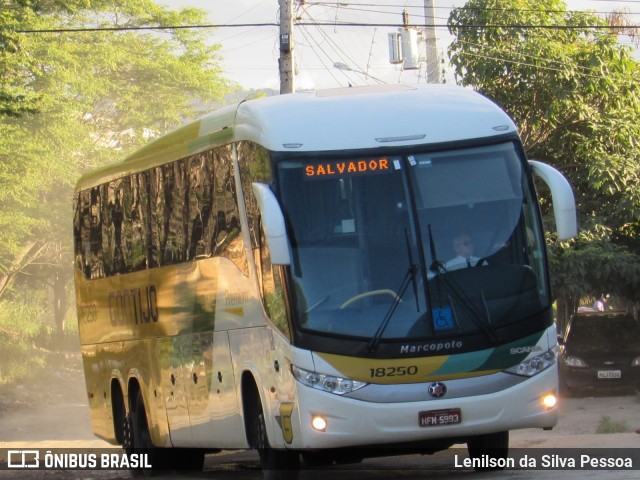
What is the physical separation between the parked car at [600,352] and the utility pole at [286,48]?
25.8 ft

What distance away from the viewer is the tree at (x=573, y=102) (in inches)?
925

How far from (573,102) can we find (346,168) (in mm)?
13790

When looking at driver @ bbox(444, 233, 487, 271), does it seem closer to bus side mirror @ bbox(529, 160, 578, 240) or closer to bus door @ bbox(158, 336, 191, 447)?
bus side mirror @ bbox(529, 160, 578, 240)

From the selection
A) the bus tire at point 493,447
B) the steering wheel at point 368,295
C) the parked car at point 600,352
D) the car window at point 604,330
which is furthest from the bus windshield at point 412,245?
the car window at point 604,330

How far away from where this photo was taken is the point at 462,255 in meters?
10.6

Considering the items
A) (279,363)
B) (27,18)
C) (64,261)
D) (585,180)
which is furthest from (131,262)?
(64,261)

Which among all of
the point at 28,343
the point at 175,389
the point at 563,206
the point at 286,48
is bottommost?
the point at 28,343

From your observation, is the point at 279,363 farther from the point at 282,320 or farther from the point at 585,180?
the point at 585,180

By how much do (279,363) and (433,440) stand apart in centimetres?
155

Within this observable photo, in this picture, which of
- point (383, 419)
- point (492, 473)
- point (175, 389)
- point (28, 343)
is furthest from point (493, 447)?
point (28, 343)

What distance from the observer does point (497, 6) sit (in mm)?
24219

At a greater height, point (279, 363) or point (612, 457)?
point (279, 363)

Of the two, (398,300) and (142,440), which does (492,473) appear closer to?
(398,300)

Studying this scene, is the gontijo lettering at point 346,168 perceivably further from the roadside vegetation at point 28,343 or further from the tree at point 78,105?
the roadside vegetation at point 28,343
